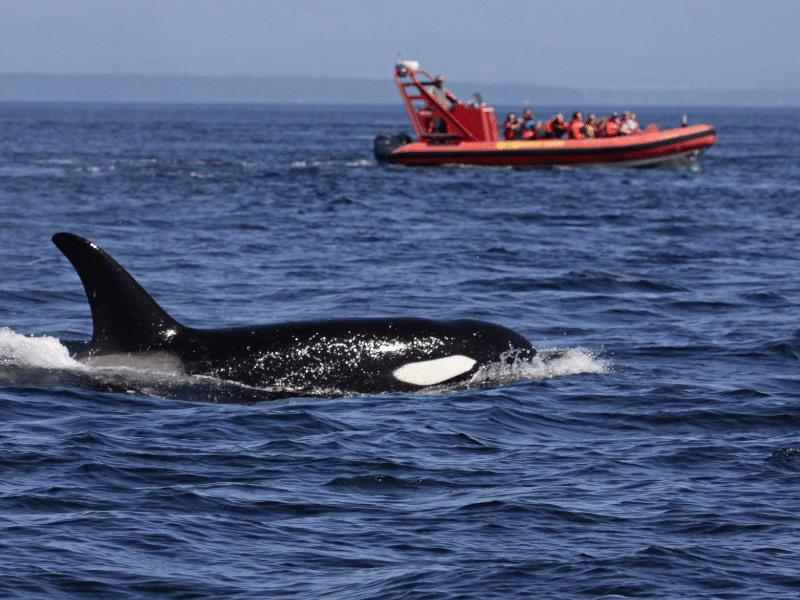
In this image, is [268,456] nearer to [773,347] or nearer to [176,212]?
[773,347]

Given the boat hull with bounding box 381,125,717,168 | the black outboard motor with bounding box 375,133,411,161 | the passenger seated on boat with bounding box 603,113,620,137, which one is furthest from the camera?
the black outboard motor with bounding box 375,133,411,161

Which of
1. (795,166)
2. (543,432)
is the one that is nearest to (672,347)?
(543,432)

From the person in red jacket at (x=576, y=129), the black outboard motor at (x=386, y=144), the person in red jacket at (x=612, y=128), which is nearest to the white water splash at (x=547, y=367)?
the person in red jacket at (x=576, y=129)

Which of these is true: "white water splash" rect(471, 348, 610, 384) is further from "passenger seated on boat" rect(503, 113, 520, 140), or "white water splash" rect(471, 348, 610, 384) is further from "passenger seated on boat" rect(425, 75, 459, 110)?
"passenger seated on boat" rect(425, 75, 459, 110)

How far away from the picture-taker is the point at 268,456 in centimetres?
830

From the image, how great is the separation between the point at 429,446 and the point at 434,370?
171 cm

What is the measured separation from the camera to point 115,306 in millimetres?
9625

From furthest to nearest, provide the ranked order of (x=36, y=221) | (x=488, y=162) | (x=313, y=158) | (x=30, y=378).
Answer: (x=313, y=158), (x=488, y=162), (x=36, y=221), (x=30, y=378)

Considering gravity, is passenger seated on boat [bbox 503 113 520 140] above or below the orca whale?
above

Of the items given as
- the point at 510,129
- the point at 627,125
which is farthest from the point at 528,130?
the point at 627,125

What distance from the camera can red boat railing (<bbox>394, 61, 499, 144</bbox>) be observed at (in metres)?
42.5

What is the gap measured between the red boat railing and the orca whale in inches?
1278

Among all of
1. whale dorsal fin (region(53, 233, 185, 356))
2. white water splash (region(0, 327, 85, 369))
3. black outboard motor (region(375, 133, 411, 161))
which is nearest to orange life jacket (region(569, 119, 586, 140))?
black outboard motor (region(375, 133, 411, 161))

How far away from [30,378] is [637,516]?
6.05 meters
